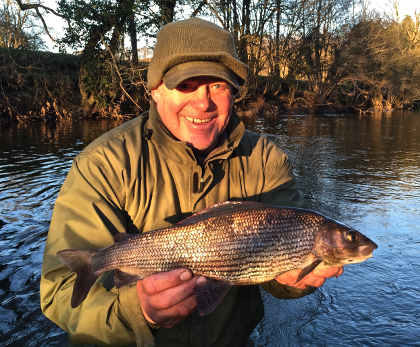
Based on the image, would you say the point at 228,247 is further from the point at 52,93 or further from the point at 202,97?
the point at 52,93

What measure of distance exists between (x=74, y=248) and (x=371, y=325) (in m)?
3.26

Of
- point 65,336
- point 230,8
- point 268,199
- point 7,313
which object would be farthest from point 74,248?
point 230,8

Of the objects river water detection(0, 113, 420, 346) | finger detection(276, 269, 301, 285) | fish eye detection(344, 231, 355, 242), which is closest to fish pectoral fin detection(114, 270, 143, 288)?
finger detection(276, 269, 301, 285)

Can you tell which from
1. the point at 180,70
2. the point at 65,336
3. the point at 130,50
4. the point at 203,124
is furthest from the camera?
the point at 130,50

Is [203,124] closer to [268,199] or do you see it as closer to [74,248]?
[268,199]

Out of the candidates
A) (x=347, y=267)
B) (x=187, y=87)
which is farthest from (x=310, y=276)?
(x=347, y=267)

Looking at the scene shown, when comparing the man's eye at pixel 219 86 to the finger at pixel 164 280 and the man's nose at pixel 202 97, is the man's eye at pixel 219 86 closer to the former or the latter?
the man's nose at pixel 202 97

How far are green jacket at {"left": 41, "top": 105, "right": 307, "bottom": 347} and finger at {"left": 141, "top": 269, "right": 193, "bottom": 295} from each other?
180 mm

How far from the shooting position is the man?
2.13 m

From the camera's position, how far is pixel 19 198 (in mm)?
7707

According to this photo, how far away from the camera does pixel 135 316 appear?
79.8 inches

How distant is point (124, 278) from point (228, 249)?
2.19 feet

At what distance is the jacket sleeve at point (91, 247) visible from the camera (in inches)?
81.7

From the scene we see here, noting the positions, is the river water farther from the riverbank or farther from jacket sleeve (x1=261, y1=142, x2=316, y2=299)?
the riverbank
